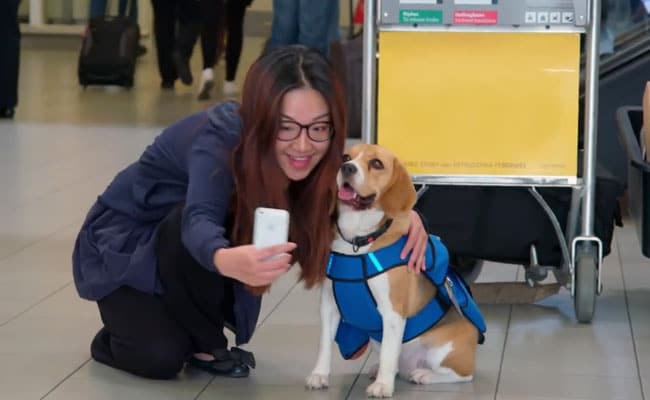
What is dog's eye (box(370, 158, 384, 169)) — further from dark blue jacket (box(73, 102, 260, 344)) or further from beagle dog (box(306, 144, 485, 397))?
dark blue jacket (box(73, 102, 260, 344))

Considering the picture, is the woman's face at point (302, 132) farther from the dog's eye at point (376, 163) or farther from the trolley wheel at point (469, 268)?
the trolley wheel at point (469, 268)

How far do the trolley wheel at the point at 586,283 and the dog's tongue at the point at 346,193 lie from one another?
1164 millimetres

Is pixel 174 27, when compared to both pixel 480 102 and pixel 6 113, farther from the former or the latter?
pixel 480 102

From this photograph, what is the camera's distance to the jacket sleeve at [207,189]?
3.10 metres

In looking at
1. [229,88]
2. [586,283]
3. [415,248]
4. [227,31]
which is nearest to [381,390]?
[415,248]

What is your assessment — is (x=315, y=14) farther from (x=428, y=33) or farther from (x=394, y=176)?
(x=394, y=176)

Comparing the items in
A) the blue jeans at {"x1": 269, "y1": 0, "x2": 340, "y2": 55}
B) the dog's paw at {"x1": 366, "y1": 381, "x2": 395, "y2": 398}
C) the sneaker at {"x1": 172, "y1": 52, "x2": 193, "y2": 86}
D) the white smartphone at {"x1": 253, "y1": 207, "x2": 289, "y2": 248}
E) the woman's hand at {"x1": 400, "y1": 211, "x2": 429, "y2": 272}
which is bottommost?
the dog's paw at {"x1": 366, "y1": 381, "x2": 395, "y2": 398}

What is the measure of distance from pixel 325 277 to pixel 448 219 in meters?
1.12

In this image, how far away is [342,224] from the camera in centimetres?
339

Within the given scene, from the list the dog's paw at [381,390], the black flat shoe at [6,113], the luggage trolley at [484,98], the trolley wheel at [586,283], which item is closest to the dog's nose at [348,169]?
the dog's paw at [381,390]

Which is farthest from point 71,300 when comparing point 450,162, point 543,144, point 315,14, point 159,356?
point 315,14

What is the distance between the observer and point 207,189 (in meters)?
3.21

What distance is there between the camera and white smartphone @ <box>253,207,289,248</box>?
2898 millimetres

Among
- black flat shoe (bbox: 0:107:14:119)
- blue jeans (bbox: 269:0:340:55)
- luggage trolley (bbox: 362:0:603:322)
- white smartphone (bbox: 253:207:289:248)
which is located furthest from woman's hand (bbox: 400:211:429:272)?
black flat shoe (bbox: 0:107:14:119)
